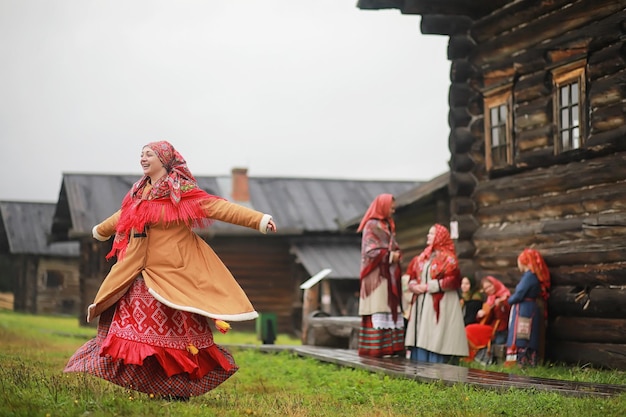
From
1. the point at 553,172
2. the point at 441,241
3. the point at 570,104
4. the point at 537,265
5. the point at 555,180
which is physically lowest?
the point at 537,265

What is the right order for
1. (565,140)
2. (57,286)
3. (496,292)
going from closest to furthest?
1. (565,140)
2. (496,292)
3. (57,286)

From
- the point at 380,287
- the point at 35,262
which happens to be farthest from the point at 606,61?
the point at 35,262

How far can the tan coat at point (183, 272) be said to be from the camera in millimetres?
7410

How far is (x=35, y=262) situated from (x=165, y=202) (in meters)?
30.9

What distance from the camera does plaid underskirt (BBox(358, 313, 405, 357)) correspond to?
38.7ft

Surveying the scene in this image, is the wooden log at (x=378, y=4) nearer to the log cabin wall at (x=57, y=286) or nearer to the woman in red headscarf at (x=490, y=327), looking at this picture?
the woman in red headscarf at (x=490, y=327)

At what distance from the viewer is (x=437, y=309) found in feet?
37.0

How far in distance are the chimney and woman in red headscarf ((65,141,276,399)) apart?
819 inches

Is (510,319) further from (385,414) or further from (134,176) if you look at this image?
(134,176)

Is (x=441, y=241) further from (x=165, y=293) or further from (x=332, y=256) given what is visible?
(x=332, y=256)

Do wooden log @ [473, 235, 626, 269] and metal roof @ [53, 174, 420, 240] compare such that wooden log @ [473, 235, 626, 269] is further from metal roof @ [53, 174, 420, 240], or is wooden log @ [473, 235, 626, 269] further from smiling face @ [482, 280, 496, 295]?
metal roof @ [53, 174, 420, 240]

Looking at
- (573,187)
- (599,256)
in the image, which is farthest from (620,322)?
(573,187)

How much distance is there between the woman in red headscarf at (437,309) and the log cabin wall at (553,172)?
1157mm

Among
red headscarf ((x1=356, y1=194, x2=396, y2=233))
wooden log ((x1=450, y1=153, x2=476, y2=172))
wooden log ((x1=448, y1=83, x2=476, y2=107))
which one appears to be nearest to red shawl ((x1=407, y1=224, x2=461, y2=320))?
red headscarf ((x1=356, y1=194, x2=396, y2=233))
